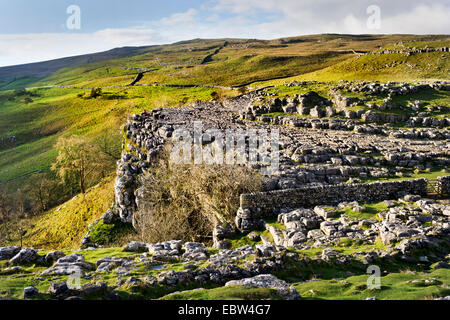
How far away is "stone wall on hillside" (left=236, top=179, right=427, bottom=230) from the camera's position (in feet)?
61.0

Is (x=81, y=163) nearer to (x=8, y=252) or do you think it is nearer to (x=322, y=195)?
(x=8, y=252)

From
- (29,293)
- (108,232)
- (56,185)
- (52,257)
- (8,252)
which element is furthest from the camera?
(56,185)

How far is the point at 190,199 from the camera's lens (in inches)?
886

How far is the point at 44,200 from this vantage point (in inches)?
Answer: 1705

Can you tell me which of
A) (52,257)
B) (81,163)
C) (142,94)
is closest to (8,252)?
(52,257)

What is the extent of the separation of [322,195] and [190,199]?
9643 mm

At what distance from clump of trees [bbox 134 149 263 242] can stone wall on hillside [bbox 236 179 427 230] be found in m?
1.00

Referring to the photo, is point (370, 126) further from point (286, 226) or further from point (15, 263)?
point (15, 263)

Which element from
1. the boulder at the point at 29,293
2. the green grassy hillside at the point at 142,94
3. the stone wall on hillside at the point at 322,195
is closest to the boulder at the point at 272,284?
the boulder at the point at 29,293

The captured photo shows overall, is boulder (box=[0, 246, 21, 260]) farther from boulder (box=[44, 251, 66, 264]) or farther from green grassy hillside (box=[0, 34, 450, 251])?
green grassy hillside (box=[0, 34, 450, 251])

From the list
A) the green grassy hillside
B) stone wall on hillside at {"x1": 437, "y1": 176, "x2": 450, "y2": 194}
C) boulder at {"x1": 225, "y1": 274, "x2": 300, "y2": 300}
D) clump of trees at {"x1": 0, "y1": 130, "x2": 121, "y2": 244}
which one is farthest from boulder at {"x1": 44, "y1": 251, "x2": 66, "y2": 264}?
clump of trees at {"x1": 0, "y1": 130, "x2": 121, "y2": 244}
